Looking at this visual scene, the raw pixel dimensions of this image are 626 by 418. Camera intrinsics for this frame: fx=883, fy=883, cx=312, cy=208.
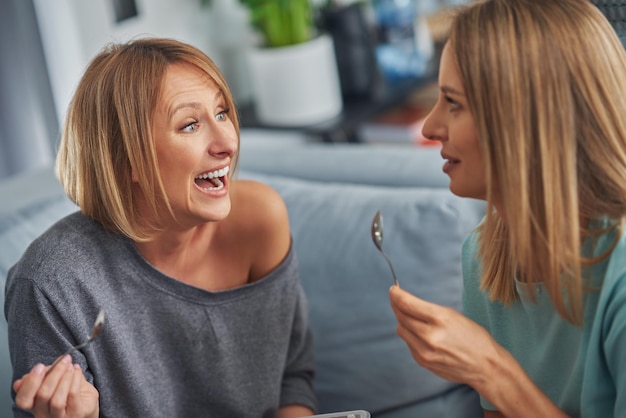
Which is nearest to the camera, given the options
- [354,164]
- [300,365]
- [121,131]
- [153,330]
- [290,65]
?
[121,131]

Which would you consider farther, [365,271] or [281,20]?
[281,20]

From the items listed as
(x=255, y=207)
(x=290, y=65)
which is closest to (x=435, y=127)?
(x=255, y=207)

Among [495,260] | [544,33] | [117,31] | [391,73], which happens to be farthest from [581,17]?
[391,73]

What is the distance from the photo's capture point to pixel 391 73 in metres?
3.02

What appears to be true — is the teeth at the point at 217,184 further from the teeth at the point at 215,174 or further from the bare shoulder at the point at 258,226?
the bare shoulder at the point at 258,226

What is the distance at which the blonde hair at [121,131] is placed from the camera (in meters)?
1.19

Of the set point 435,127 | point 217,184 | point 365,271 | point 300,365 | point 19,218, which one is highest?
point 435,127

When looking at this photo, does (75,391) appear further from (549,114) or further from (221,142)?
(549,114)

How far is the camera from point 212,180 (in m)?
1.26

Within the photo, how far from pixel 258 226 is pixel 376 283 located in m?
0.25

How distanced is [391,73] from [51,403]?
7.09 ft

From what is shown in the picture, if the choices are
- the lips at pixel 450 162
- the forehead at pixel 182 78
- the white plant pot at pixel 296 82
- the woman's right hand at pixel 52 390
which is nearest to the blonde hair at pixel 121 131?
the forehead at pixel 182 78

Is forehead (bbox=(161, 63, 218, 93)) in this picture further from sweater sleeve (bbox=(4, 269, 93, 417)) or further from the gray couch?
the gray couch

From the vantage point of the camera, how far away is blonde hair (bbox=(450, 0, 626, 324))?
3.22 ft
